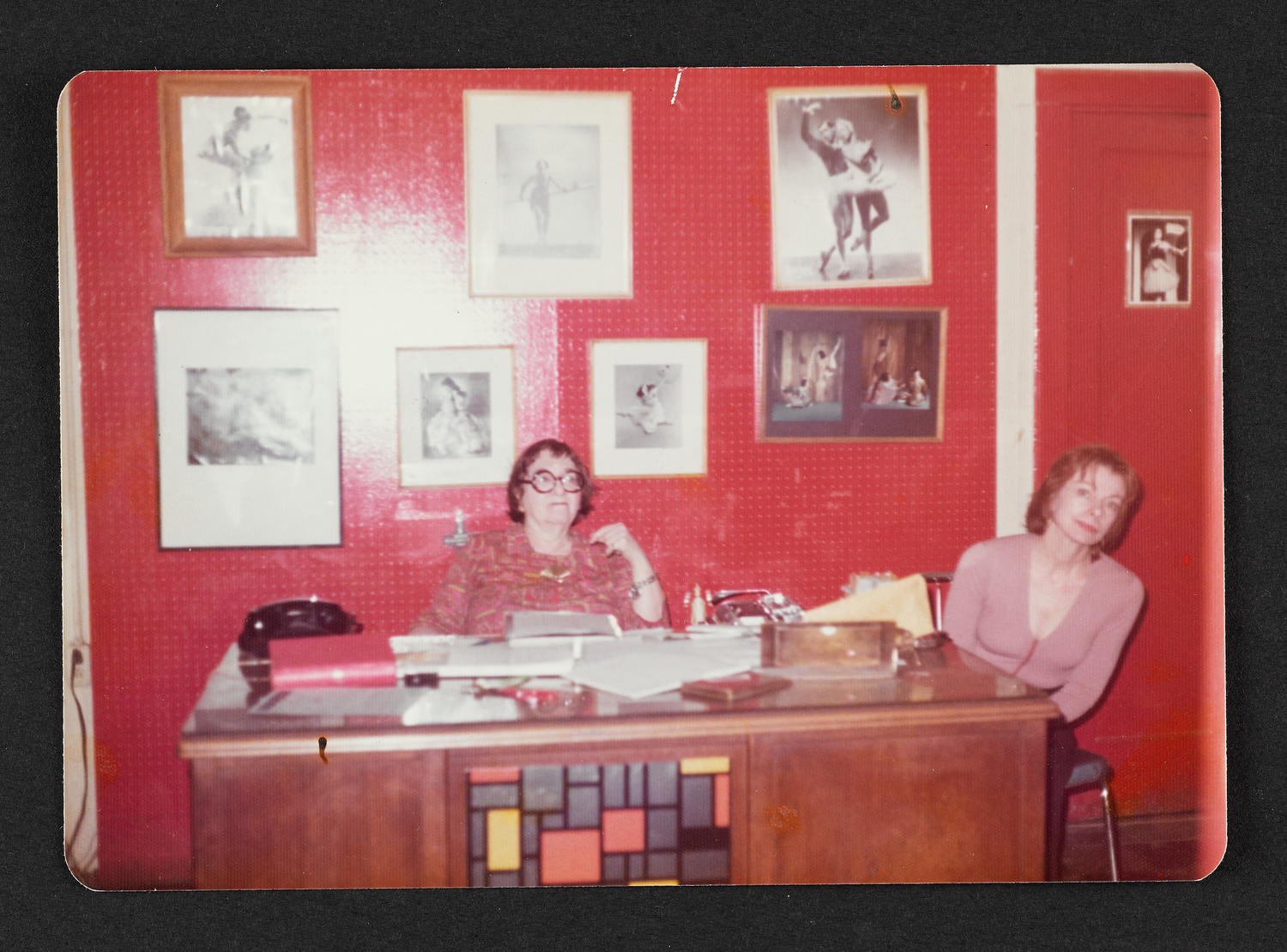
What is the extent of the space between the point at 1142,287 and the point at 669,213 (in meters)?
1.04

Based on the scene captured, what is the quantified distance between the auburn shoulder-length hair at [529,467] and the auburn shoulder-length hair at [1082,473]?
3.32 ft

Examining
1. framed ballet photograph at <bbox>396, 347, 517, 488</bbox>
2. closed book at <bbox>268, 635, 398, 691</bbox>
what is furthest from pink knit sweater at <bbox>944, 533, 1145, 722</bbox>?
closed book at <bbox>268, 635, 398, 691</bbox>

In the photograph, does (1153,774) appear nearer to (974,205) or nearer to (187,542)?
(974,205)

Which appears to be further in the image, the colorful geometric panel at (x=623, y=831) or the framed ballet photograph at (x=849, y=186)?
the framed ballet photograph at (x=849, y=186)

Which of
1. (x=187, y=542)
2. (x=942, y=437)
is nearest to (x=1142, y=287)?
(x=942, y=437)

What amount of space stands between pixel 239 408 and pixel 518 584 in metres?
0.72

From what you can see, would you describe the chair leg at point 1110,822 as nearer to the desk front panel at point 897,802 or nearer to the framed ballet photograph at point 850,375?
the desk front panel at point 897,802

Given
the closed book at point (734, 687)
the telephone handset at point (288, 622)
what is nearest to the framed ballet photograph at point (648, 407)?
the closed book at point (734, 687)

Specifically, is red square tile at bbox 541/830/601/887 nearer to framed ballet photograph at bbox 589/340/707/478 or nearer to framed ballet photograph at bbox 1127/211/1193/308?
framed ballet photograph at bbox 589/340/707/478

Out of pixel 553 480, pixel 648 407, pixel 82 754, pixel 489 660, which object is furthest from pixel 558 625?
pixel 82 754

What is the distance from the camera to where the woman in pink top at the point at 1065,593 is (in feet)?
7.33

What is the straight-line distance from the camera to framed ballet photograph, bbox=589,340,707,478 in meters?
2.25

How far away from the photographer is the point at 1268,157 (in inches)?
83.5

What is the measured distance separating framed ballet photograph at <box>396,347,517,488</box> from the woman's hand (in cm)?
28
